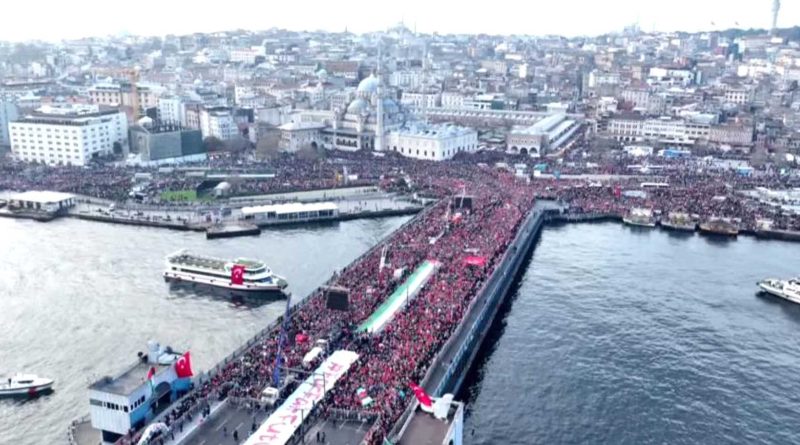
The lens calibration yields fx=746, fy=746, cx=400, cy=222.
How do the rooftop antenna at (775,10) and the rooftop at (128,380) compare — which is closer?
the rooftop at (128,380)

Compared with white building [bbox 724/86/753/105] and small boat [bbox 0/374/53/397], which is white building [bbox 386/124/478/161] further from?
white building [bbox 724/86/753/105]

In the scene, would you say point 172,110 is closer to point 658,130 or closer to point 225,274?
point 225,274

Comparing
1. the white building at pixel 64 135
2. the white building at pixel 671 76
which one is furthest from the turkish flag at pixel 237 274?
the white building at pixel 671 76

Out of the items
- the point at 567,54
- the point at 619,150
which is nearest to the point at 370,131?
the point at 619,150

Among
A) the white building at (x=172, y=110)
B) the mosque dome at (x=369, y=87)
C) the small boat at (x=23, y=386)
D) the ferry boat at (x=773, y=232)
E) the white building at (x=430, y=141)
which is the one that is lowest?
the small boat at (x=23, y=386)

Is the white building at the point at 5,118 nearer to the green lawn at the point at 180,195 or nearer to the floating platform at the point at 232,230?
the green lawn at the point at 180,195

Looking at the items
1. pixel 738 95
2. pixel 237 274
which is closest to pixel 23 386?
pixel 237 274

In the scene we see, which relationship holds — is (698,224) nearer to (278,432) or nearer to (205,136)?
(278,432)

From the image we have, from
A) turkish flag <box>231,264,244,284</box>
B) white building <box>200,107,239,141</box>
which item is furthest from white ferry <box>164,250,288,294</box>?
white building <box>200,107,239,141</box>
